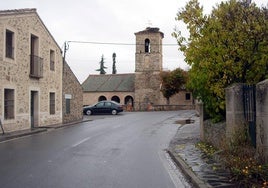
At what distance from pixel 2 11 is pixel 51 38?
22.2 feet

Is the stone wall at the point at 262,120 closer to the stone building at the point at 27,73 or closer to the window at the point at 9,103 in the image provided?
the stone building at the point at 27,73

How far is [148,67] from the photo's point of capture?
6300 cm

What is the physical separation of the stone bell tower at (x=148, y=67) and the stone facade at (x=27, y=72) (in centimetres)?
3488

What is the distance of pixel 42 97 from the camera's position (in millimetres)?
25078

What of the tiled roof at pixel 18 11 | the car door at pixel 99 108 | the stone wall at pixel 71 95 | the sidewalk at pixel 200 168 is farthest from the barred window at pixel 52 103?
the car door at pixel 99 108

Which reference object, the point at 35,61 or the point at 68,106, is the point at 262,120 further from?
the point at 68,106

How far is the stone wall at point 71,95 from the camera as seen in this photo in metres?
29.5

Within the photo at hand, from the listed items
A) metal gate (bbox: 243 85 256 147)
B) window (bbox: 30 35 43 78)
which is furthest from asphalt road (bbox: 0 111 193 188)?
window (bbox: 30 35 43 78)

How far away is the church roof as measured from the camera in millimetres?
66625

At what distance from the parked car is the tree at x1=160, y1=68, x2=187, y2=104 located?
16.2 meters

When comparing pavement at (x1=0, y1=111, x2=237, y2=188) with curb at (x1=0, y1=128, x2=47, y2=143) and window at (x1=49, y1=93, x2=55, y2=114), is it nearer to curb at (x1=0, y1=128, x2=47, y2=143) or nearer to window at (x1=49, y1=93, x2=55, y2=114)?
curb at (x1=0, y1=128, x2=47, y2=143)

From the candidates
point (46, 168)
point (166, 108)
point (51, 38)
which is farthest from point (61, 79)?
point (166, 108)

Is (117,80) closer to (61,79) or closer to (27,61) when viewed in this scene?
(61,79)

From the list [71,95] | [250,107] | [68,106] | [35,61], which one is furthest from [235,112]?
[71,95]
